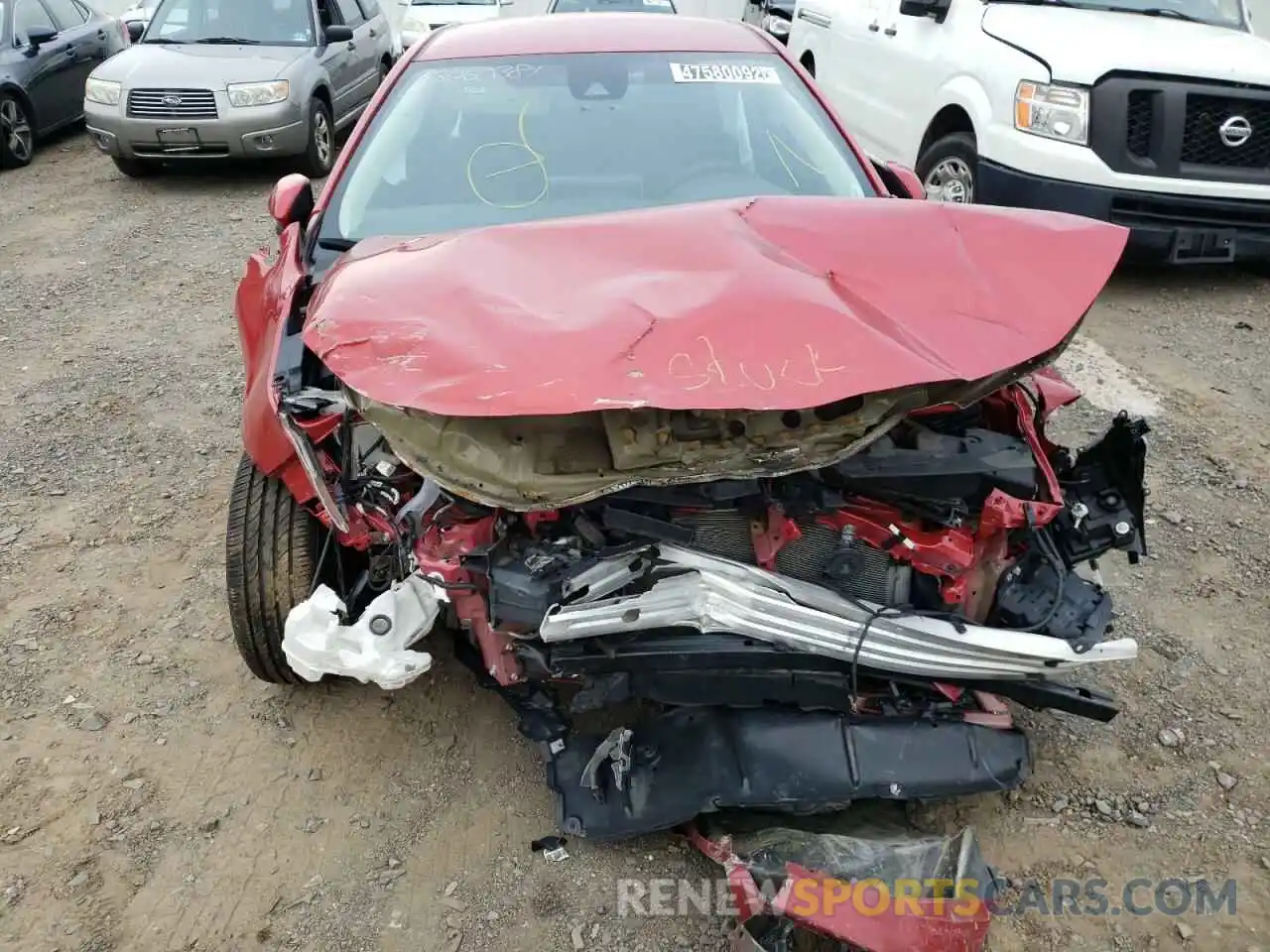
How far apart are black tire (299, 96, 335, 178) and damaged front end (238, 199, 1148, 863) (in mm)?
6095

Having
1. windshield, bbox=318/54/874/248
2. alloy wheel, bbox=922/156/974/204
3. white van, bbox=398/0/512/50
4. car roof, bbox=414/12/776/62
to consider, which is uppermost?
car roof, bbox=414/12/776/62

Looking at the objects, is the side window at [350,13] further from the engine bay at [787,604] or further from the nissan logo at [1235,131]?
the engine bay at [787,604]

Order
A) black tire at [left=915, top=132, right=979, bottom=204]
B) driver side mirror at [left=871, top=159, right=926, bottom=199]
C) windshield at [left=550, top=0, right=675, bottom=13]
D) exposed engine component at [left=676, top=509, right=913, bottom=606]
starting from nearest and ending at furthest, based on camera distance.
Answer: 1. exposed engine component at [left=676, top=509, right=913, bottom=606]
2. driver side mirror at [left=871, top=159, right=926, bottom=199]
3. black tire at [left=915, top=132, right=979, bottom=204]
4. windshield at [left=550, top=0, right=675, bottom=13]

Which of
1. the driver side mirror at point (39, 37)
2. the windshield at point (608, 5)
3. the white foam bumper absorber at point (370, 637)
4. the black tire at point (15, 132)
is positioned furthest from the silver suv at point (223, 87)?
the white foam bumper absorber at point (370, 637)

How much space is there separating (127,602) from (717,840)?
220 centimetres

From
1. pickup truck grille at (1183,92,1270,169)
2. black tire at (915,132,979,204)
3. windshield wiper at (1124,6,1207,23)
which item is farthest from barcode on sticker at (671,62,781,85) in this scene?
windshield wiper at (1124,6,1207,23)

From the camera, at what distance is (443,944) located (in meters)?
2.09

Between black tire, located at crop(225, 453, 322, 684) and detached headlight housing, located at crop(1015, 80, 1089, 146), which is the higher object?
black tire, located at crop(225, 453, 322, 684)

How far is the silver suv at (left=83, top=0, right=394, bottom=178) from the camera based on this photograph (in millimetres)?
7152

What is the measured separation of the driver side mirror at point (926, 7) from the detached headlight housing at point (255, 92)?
15.6ft

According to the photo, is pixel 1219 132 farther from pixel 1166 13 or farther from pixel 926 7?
pixel 926 7

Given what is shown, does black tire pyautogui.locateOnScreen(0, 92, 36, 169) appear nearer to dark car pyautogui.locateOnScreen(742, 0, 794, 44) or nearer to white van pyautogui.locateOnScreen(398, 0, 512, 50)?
white van pyautogui.locateOnScreen(398, 0, 512, 50)

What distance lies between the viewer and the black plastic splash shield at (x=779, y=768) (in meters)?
2.12

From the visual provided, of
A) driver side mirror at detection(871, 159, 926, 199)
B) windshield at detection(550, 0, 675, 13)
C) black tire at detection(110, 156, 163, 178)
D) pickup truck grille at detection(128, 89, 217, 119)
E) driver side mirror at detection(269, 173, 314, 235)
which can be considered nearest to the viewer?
driver side mirror at detection(269, 173, 314, 235)
